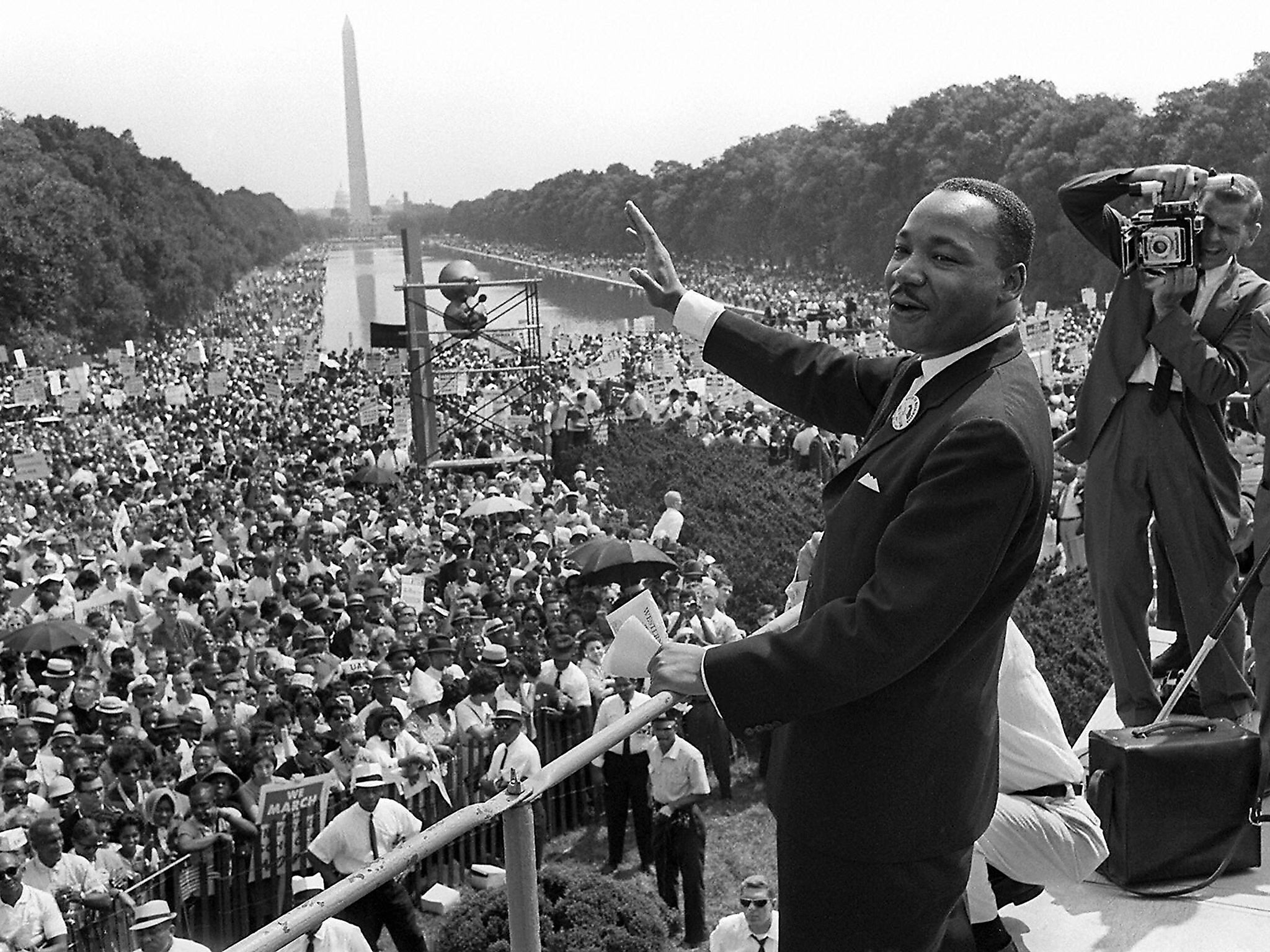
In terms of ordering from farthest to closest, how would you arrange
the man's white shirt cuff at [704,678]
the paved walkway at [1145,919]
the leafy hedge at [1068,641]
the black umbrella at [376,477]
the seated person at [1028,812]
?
the black umbrella at [376,477] < the leafy hedge at [1068,641] < the paved walkway at [1145,919] < the seated person at [1028,812] < the man's white shirt cuff at [704,678]

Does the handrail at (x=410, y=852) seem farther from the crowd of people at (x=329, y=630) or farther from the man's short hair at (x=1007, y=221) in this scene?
the man's short hair at (x=1007, y=221)

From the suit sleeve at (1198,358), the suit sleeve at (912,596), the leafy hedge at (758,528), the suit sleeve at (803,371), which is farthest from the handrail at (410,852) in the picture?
the leafy hedge at (758,528)

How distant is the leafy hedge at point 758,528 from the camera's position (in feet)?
32.3

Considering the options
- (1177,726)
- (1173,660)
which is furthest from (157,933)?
(1177,726)

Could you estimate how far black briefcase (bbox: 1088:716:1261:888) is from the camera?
3768 millimetres

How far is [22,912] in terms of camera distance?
7.00 meters

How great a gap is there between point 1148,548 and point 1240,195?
1.11m

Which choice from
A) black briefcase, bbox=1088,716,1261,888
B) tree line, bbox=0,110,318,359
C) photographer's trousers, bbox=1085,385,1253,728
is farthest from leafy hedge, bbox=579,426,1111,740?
tree line, bbox=0,110,318,359

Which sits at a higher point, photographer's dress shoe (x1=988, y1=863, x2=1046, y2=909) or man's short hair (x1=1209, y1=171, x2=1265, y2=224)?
man's short hair (x1=1209, y1=171, x2=1265, y2=224)

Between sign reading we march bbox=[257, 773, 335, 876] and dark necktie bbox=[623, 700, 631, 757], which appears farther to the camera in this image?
dark necktie bbox=[623, 700, 631, 757]

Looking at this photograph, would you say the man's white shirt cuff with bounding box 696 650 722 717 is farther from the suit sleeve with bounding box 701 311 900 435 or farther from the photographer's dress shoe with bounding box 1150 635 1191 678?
the photographer's dress shoe with bounding box 1150 635 1191 678

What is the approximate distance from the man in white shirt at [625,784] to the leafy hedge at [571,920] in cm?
188

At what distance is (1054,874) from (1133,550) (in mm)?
1459

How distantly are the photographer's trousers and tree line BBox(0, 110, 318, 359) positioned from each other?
48504 millimetres
